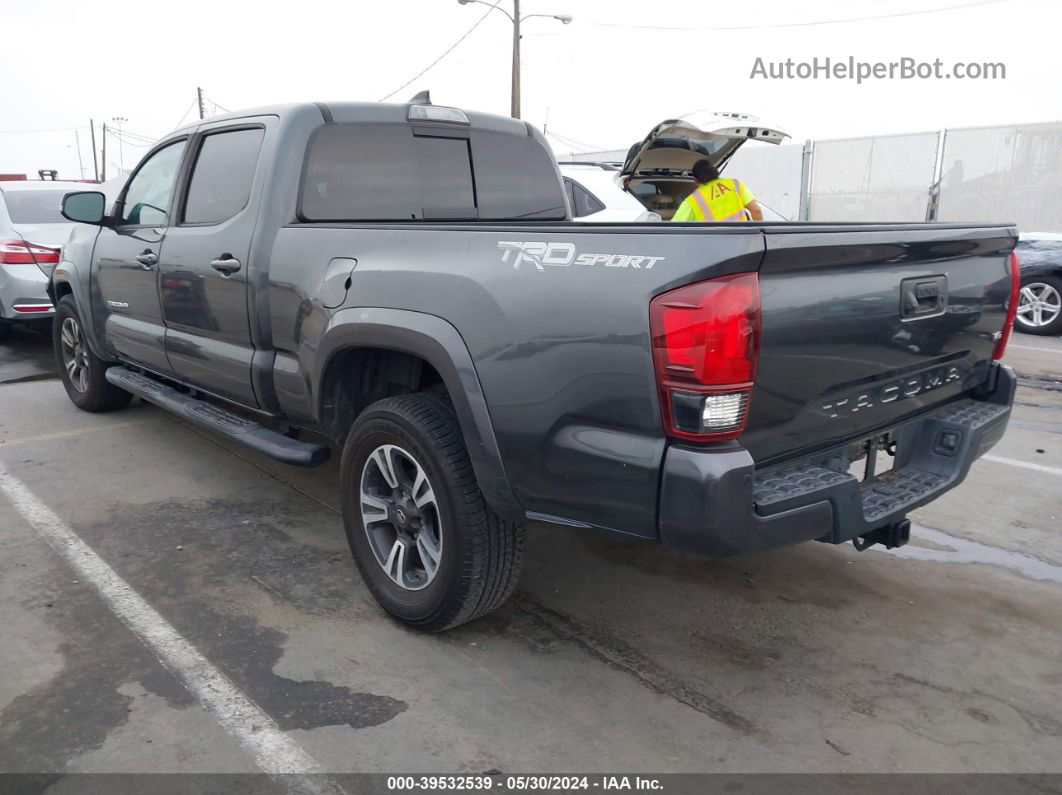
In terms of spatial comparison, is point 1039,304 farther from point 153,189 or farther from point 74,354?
point 74,354

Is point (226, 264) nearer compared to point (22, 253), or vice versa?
point (226, 264)

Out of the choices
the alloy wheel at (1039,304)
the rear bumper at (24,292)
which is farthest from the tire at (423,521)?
the alloy wheel at (1039,304)

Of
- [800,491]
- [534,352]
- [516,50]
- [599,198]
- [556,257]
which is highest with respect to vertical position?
[516,50]

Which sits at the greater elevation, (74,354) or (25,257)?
(25,257)

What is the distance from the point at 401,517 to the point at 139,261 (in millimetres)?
2643

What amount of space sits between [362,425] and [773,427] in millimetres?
1551

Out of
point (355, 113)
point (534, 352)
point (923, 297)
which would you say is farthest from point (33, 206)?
point (923, 297)

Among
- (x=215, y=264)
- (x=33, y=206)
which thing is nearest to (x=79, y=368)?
(x=215, y=264)

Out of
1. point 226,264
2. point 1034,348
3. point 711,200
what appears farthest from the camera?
point 1034,348

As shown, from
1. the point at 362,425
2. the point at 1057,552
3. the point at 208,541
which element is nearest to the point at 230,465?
the point at 208,541

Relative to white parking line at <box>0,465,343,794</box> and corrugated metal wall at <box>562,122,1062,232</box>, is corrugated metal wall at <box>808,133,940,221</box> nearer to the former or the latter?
corrugated metal wall at <box>562,122,1062,232</box>

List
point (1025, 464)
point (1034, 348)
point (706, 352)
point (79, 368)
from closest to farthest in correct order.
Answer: point (706, 352)
point (1025, 464)
point (79, 368)
point (1034, 348)

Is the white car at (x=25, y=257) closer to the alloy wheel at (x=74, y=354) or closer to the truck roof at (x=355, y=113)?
the alloy wheel at (x=74, y=354)

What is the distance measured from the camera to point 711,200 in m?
7.31
